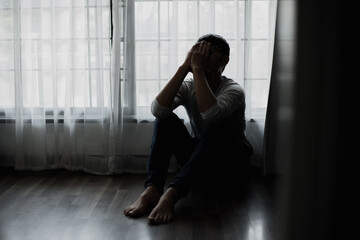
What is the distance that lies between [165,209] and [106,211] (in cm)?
32

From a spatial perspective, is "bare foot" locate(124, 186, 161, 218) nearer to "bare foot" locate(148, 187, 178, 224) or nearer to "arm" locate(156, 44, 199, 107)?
"bare foot" locate(148, 187, 178, 224)

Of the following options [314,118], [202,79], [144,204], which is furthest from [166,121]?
[314,118]

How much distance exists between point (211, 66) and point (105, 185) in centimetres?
93

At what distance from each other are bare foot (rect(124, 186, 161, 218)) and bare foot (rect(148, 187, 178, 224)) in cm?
7

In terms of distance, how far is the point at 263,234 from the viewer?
1.89m

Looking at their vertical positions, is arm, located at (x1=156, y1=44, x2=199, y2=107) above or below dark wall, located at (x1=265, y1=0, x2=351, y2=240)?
below

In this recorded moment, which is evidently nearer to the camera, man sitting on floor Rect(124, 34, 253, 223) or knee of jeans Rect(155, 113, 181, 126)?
man sitting on floor Rect(124, 34, 253, 223)

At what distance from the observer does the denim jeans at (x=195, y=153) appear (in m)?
2.12

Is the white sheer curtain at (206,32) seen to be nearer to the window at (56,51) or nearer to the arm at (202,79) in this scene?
the window at (56,51)

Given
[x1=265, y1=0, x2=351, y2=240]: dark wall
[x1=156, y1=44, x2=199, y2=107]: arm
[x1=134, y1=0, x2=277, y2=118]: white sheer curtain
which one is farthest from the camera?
[x1=134, y1=0, x2=277, y2=118]: white sheer curtain

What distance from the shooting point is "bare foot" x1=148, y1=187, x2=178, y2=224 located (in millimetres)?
1995

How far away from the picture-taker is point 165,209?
6.70 ft

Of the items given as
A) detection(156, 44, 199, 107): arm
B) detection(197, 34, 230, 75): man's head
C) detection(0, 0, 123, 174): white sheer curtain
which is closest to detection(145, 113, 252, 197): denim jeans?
detection(156, 44, 199, 107): arm

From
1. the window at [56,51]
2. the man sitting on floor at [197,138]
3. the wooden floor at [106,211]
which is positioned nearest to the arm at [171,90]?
the man sitting on floor at [197,138]
